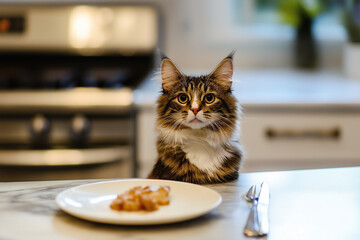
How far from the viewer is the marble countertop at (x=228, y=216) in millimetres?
549

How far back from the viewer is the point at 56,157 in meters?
1.61

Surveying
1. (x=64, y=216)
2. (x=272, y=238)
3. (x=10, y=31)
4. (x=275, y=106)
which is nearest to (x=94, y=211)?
(x=64, y=216)

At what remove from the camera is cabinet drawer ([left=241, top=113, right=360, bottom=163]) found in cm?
168

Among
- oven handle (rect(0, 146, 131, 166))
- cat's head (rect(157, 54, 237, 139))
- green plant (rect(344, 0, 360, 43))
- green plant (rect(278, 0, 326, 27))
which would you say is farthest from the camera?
green plant (rect(278, 0, 326, 27))

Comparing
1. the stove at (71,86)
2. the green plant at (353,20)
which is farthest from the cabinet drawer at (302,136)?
the green plant at (353,20)

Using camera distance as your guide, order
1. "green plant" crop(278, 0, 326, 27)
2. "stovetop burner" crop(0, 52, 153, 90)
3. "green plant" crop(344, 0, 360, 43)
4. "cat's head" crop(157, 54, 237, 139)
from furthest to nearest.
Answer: "green plant" crop(278, 0, 326, 27) < "green plant" crop(344, 0, 360, 43) < "stovetop burner" crop(0, 52, 153, 90) < "cat's head" crop(157, 54, 237, 139)

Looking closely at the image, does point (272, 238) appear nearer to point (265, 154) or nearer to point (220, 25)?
point (265, 154)

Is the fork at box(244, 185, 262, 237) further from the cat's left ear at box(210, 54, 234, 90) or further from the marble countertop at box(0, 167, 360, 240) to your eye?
the cat's left ear at box(210, 54, 234, 90)

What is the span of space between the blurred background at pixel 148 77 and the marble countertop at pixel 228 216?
2.30ft

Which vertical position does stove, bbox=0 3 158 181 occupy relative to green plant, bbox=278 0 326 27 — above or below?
below

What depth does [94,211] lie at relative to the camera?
60 cm

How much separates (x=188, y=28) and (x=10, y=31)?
2.93ft

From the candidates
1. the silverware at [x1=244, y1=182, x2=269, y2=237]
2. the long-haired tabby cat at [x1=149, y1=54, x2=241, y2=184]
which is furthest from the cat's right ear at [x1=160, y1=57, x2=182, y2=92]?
the silverware at [x1=244, y1=182, x2=269, y2=237]

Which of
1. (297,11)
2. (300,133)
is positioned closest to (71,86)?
(300,133)
